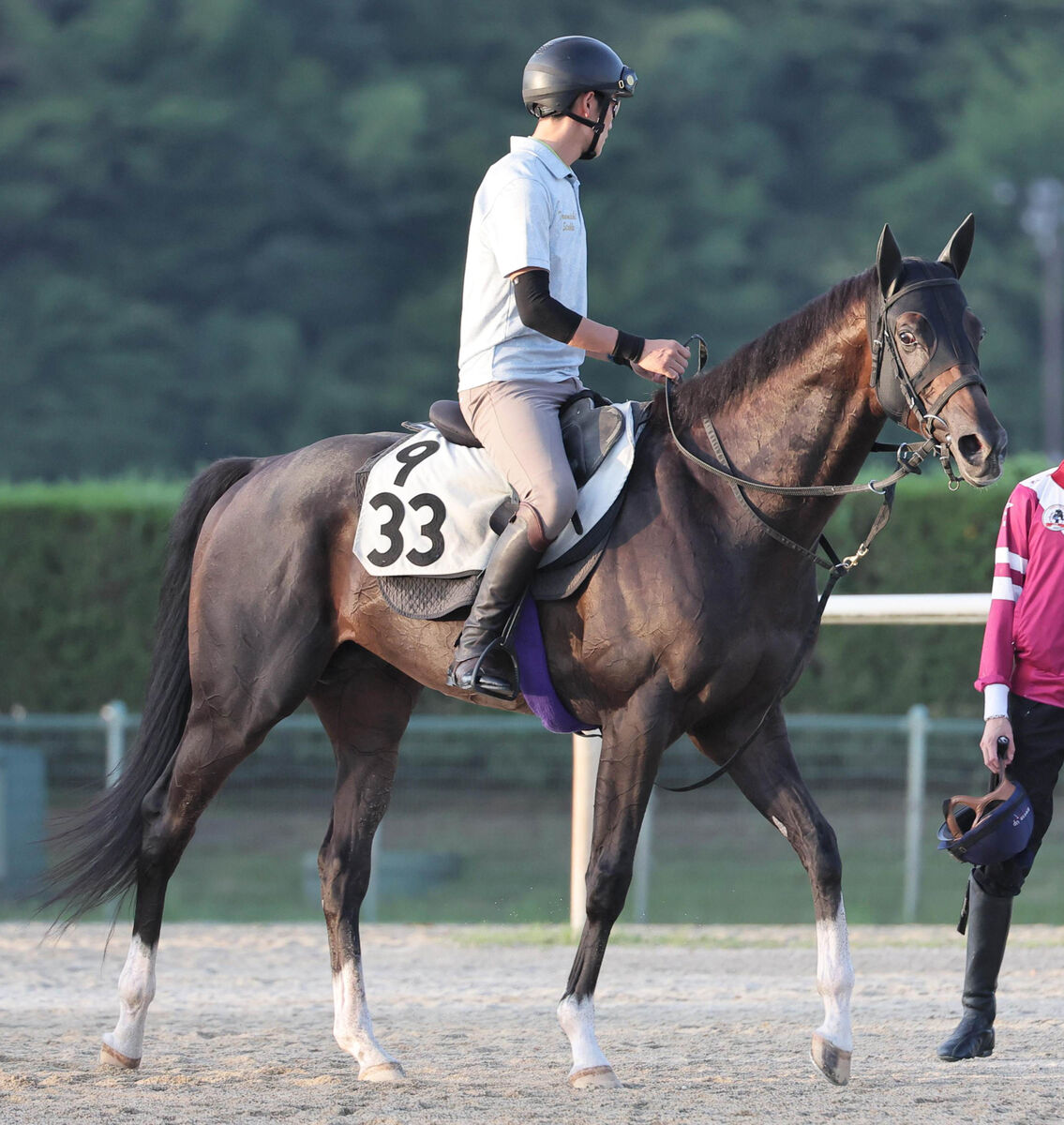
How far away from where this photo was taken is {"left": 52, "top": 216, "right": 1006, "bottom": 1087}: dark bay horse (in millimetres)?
4785

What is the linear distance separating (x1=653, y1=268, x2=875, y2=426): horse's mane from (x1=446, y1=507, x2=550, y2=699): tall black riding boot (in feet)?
2.02

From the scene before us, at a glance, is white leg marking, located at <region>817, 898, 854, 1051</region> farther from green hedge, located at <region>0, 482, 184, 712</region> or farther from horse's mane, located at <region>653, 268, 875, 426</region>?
green hedge, located at <region>0, 482, 184, 712</region>

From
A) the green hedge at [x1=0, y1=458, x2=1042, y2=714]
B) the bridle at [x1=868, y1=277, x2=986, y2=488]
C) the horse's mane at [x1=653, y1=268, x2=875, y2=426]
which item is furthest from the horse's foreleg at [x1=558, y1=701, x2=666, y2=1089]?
the green hedge at [x1=0, y1=458, x2=1042, y2=714]

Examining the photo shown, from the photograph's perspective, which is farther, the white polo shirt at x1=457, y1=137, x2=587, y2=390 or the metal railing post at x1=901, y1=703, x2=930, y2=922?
the metal railing post at x1=901, y1=703, x2=930, y2=922

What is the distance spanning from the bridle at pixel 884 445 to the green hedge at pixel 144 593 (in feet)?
24.9

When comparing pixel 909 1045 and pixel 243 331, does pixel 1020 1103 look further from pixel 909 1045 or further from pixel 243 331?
pixel 243 331

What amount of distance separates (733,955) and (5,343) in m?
18.4

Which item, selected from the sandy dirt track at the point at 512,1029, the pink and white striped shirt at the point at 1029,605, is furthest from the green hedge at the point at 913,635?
the pink and white striped shirt at the point at 1029,605

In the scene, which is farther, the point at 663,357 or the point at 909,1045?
the point at 909,1045

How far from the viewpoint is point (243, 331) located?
24.3m

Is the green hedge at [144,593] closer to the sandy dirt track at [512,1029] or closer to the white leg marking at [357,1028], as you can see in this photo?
the sandy dirt track at [512,1029]

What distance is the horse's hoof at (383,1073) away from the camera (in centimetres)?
512

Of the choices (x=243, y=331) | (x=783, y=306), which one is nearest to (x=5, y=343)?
(x=243, y=331)

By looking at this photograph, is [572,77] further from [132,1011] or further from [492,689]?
[132,1011]
